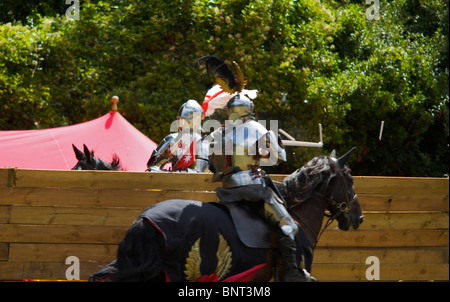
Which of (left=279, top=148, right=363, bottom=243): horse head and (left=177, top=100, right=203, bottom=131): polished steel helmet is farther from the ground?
(left=177, top=100, right=203, bottom=131): polished steel helmet

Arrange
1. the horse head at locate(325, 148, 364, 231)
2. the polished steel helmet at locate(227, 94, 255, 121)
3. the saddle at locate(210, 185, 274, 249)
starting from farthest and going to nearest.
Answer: the horse head at locate(325, 148, 364, 231) → the polished steel helmet at locate(227, 94, 255, 121) → the saddle at locate(210, 185, 274, 249)

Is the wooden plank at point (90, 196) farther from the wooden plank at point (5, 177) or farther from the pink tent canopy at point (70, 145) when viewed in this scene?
the pink tent canopy at point (70, 145)

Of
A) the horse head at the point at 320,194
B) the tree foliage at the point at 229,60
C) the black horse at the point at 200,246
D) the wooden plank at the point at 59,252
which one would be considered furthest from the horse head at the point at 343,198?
the tree foliage at the point at 229,60

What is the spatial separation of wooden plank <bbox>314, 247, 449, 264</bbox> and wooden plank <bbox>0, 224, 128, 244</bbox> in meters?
2.01

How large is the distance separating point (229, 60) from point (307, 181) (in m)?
5.80

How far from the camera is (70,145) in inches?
334

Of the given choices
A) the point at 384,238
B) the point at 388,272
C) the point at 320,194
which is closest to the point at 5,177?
the point at 320,194

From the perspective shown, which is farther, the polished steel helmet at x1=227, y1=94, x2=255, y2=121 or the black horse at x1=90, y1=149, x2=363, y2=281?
the polished steel helmet at x1=227, y1=94, x2=255, y2=121

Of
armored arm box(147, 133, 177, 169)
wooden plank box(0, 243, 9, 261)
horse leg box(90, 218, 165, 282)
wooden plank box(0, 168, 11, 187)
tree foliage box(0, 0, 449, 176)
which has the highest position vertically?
tree foliage box(0, 0, 449, 176)

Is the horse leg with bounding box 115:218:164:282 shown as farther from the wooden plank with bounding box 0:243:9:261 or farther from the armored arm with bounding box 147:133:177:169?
the armored arm with bounding box 147:133:177:169

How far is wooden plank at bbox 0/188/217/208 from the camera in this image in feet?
17.9

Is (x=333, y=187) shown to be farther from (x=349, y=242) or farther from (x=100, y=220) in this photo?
(x=100, y=220)

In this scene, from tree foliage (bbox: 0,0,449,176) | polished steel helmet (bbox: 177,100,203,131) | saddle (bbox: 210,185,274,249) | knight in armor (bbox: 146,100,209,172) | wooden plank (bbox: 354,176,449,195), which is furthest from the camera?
tree foliage (bbox: 0,0,449,176)

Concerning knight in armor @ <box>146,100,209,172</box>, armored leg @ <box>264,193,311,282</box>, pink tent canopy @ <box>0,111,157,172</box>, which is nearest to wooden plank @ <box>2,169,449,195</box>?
armored leg @ <box>264,193,311,282</box>
